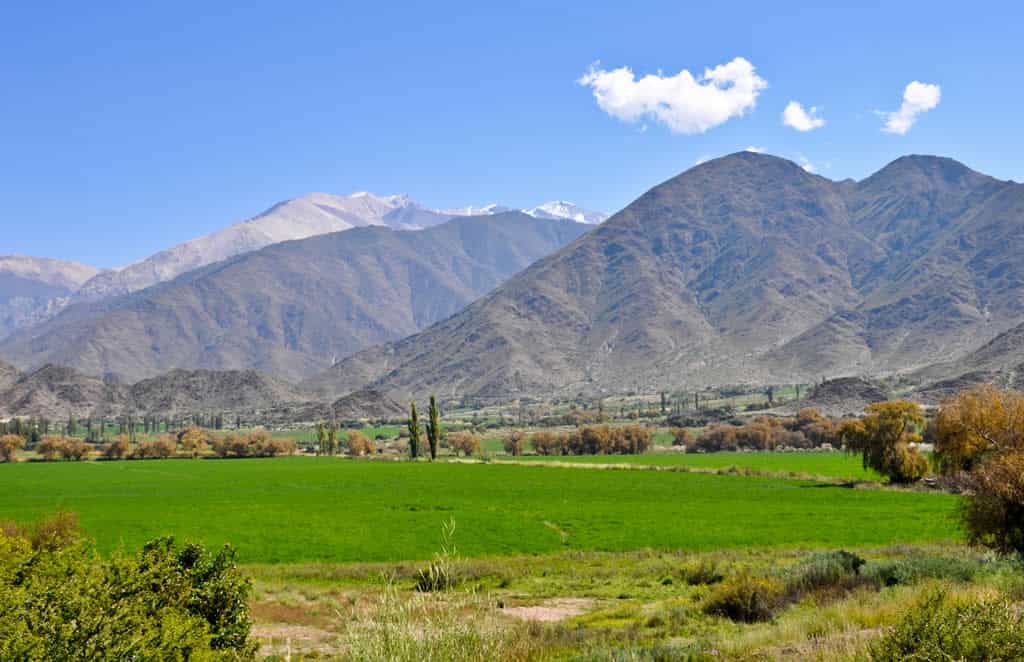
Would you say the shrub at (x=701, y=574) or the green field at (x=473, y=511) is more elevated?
the shrub at (x=701, y=574)

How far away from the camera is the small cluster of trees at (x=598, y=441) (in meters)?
124

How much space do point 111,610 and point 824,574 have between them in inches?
682

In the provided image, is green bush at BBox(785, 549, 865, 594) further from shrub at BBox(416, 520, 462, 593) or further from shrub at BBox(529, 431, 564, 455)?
shrub at BBox(529, 431, 564, 455)

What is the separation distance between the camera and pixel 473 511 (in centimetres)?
5222

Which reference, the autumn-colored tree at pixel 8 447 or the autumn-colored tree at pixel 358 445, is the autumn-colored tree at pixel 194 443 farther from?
the autumn-colored tree at pixel 358 445

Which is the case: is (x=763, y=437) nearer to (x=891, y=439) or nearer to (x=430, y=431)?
(x=430, y=431)

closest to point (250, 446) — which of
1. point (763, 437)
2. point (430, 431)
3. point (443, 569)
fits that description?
point (430, 431)

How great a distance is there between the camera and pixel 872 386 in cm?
17162

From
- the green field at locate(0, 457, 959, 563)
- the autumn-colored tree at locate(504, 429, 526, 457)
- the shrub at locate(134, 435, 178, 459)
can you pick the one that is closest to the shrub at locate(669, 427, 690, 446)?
the autumn-colored tree at locate(504, 429, 526, 457)

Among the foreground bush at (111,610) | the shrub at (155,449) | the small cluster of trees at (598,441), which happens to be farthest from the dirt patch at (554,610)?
the shrub at (155,449)

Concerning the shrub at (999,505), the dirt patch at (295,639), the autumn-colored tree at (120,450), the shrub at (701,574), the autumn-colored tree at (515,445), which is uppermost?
the shrub at (999,505)

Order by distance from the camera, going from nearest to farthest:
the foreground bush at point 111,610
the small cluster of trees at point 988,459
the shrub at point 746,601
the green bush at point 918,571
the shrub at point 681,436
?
the foreground bush at point 111,610, the green bush at point 918,571, the shrub at point 746,601, the small cluster of trees at point 988,459, the shrub at point 681,436

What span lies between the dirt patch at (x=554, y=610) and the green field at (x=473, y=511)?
1318 centimetres

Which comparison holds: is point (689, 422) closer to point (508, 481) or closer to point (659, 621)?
point (508, 481)
